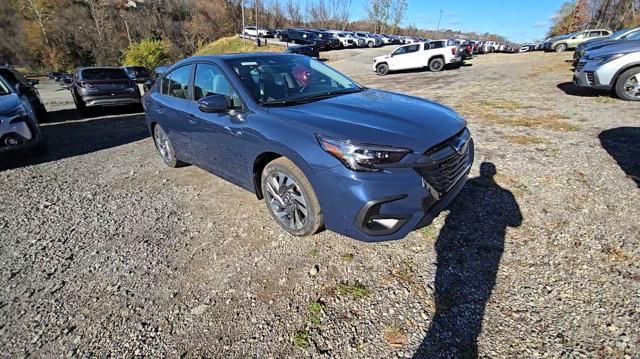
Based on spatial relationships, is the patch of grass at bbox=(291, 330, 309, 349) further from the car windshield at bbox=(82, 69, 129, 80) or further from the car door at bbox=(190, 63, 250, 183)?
the car windshield at bbox=(82, 69, 129, 80)

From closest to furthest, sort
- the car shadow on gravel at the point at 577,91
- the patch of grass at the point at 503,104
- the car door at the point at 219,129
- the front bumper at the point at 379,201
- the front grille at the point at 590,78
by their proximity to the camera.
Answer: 1. the front bumper at the point at 379,201
2. the car door at the point at 219,129
3. the front grille at the point at 590,78
4. the patch of grass at the point at 503,104
5. the car shadow on gravel at the point at 577,91

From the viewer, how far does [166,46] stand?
151ft

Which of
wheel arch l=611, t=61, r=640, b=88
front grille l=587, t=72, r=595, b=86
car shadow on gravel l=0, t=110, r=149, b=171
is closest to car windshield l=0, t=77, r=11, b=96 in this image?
car shadow on gravel l=0, t=110, r=149, b=171

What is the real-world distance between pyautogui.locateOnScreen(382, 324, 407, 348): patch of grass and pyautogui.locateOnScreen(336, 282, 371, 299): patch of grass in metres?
0.30

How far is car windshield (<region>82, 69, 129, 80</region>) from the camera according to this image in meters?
9.34

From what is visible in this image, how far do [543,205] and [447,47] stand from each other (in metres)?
15.9

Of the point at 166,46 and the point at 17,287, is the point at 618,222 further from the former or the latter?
the point at 166,46

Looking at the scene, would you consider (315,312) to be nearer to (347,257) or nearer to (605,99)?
(347,257)

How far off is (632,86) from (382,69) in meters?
12.7

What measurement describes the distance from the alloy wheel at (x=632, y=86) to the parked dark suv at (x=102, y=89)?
12595mm

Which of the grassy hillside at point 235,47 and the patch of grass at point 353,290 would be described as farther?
the grassy hillside at point 235,47

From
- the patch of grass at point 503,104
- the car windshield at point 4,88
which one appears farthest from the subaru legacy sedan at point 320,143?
the patch of grass at point 503,104

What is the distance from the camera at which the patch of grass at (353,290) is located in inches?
86.4

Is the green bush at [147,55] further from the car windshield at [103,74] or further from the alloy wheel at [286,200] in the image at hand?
the alloy wheel at [286,200]
